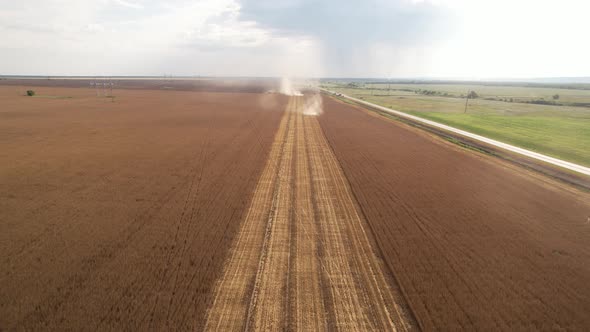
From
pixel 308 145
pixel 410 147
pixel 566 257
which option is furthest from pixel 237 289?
pixel 410 147

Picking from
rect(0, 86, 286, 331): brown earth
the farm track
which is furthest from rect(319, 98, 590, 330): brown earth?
rect(0, 86, 286, 331): brown earth

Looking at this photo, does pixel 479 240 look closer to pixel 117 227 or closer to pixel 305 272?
pixel 305 272

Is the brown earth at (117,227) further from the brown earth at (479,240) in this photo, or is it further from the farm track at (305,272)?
the brown earth at (479,240)

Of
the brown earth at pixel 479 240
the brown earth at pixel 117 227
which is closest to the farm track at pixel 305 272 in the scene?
the brown earth at pixel 117 227

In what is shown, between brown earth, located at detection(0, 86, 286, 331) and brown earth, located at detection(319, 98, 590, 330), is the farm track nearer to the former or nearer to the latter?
brown earth, located at detection(0, 86, 286, 331)

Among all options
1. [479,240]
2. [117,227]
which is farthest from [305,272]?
[117,227]

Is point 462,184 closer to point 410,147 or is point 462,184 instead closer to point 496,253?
point 496,253

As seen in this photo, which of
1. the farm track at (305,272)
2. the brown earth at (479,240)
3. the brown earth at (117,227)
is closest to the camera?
the farm track at (305,272)
